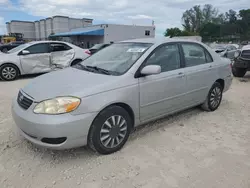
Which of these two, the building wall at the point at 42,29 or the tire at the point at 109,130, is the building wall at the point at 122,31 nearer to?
the tire at the point at 109,130

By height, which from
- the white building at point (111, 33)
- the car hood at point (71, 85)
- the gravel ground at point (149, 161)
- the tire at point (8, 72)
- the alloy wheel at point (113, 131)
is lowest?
the gravel ground at point (149, 161)

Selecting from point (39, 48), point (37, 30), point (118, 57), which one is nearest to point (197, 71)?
point (118, 57)

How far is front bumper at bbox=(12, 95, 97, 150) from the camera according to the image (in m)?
2.60

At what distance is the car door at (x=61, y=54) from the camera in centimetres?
892

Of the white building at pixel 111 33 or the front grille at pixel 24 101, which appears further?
the white building at pixel 111 33

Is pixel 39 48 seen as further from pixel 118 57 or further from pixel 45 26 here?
pixel 45 26

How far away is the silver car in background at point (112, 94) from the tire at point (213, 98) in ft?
0.60

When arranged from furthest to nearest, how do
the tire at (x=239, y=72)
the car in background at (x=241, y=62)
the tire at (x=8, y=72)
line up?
the tire at (x=239, y=72) < the car in background at (x=241, y=62) < the tire at (x=8, y=72)

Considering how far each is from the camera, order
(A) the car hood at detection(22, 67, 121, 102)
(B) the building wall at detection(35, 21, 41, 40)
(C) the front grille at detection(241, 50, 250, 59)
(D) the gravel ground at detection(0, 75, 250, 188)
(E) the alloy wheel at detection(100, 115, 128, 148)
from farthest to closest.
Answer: (B) the building wall at detection(35, 21, 41, 40), (C) the front grille at detection(241, 50, 250, 59), (E) the alloy wheel at detection(100, 115, 128, 148), (A) the car hood at detection(22, 67, 121, 102), (D) the gravel ground at detection(0, 75, 250, 188)

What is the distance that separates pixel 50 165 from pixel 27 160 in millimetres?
341

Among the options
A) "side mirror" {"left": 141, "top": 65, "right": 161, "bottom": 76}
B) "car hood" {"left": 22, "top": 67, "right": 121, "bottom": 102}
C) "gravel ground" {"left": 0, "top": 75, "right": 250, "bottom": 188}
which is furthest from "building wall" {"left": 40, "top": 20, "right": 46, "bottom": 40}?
"side mirror" {"left": 141, "top": 65, "right": 161, "bottom": 76}

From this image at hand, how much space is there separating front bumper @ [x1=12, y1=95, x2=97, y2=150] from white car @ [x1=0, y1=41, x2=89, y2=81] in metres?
6.02

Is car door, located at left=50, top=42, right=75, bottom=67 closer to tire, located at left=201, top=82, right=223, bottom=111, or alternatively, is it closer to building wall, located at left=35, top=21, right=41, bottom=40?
tire, located at left=201, top=82, right=223, bottom=111

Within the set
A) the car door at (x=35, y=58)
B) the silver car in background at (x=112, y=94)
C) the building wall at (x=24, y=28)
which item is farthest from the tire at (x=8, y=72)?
the building wall at (x=24, y=28)
